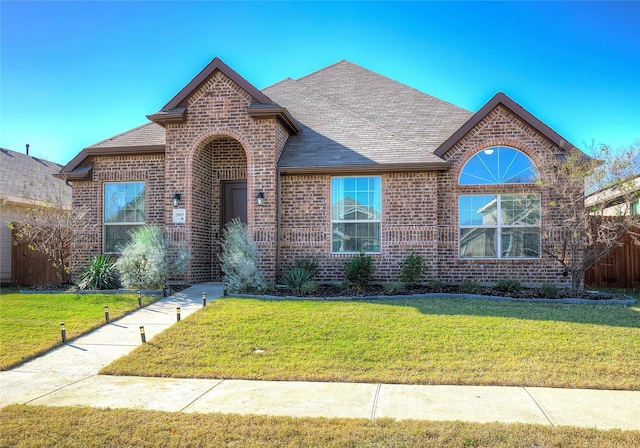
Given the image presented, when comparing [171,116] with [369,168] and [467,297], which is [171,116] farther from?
[467,297]

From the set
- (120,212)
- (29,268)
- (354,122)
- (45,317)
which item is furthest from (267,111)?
(29,268)

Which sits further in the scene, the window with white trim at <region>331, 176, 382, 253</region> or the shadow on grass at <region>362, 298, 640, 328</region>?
the window with white trim at <region>331, 176, 382, 253</region>

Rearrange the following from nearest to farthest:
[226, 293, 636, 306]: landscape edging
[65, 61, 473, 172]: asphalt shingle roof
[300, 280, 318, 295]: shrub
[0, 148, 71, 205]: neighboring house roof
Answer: [226, 293, 636, 306]: landscape edging → [300, 280, 318, 295]: shrub → [65, 61, 473, 172]: asphalt shingle roof → [0, 148, 71, 205]: neighboring house roof

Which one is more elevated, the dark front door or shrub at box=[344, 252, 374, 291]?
the dark front door

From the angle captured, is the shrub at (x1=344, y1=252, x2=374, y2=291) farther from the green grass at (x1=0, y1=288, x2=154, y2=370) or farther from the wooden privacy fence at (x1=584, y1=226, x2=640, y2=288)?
the wooden privacy fence at (x1=584, y1=226, x2=640, y2=288)

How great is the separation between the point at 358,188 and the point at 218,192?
413 cm

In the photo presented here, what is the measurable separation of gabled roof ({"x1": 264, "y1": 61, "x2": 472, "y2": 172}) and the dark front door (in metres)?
1.85

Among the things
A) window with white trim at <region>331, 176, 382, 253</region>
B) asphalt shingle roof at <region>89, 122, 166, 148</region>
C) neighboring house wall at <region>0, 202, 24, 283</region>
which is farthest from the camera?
neighboring house wall at <region>0, 202, 24, 283</region>

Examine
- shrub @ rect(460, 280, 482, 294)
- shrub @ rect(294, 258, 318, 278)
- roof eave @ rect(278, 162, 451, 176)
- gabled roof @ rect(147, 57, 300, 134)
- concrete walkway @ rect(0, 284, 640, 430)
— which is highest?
gabled roof @ rect(147, 57, 300, 134)

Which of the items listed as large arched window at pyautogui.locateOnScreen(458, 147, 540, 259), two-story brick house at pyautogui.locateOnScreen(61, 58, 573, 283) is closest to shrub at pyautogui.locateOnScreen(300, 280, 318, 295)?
two-story brick house at pyautogui.locateOnScreen(61, 58, 573, 283)

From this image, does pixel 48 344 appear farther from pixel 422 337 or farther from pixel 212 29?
pixel 212 29

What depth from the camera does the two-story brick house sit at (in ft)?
43.0

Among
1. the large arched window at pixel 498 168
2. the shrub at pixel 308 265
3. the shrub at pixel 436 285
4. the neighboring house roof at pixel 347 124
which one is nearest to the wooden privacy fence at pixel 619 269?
the large arched window at pixel 498 168

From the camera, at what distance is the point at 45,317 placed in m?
9.83
